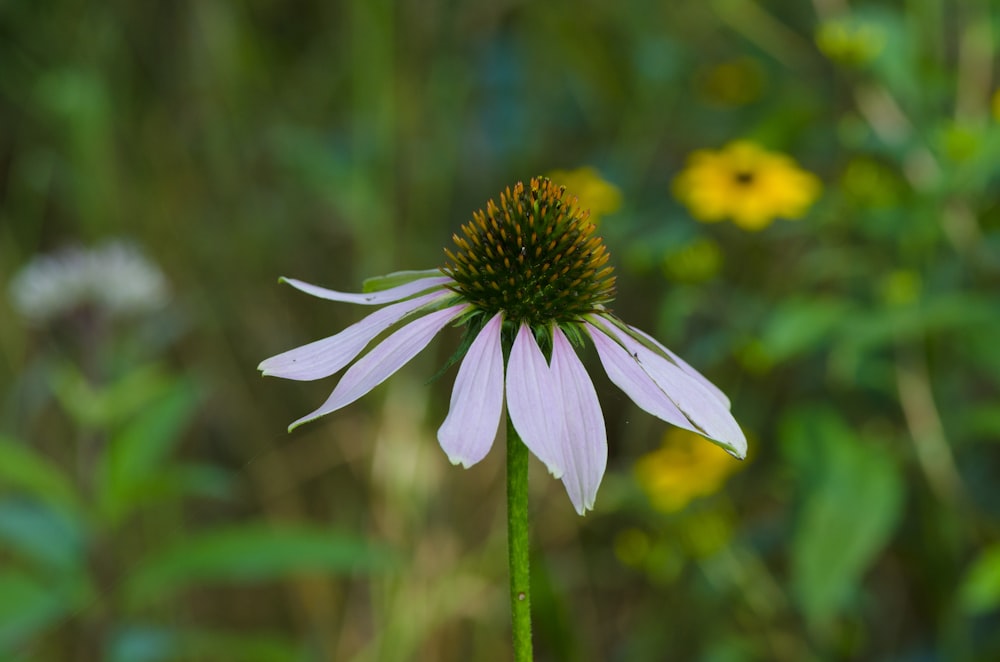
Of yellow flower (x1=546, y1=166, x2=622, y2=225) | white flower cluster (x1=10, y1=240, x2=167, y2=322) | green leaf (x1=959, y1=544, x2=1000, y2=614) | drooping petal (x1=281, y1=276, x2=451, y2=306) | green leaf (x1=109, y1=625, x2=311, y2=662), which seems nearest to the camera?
drooping petal (x1=281, y1=276, x2=451, y2=306)

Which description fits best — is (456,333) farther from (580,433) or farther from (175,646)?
(580,433)

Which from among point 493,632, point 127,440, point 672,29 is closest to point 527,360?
point 127,440

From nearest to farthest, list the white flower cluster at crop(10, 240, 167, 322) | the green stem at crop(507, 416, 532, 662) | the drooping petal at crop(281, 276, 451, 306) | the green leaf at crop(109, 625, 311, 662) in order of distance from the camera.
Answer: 1. the green stem at crop(507, 416, 532, 662)
2. the drooping petal at crop(281, 276, 451, 306)
3. the green leaf at crop(109, 625, 311, 662)
4. the white flower cluster at crop(10, 240, 167, 322)

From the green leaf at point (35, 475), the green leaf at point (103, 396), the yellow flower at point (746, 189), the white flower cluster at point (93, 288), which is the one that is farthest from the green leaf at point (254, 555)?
the yellow flower at point (746, 189)

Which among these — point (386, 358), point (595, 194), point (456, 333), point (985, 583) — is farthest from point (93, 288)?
point (985, 583)

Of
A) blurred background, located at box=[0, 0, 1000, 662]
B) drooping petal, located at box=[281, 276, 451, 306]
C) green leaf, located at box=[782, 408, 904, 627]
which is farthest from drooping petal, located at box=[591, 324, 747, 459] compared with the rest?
green leaf, located at box=[782, 408, 904, 627]

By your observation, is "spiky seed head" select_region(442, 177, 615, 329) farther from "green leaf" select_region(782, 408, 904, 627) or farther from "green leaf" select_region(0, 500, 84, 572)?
"green leaf" select_region(0, 500, 84, 572)

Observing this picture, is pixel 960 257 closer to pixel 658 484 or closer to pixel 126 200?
pixel 658 484
